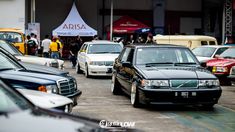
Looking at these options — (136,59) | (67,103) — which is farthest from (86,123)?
(136,59)

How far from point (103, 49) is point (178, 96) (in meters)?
10.6

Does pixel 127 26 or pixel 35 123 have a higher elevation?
pixel 127 26

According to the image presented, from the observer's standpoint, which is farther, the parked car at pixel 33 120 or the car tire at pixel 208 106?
the car tire at pixel 208 106

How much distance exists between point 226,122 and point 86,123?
249 inches

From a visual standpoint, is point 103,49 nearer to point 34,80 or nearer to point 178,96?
point 178,96

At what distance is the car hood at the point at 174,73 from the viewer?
10484 millimetres

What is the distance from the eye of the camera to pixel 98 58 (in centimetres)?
1956

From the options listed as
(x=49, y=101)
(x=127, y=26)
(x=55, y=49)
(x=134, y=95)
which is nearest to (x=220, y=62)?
(x=134, y=95)

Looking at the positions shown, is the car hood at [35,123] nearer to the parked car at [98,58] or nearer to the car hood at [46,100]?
the car hood at [46,100]

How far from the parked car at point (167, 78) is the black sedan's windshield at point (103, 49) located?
8.33 metres

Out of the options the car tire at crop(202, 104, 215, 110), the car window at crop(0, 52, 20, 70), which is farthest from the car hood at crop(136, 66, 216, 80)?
the car window at crop(0, 52, 20, 70)

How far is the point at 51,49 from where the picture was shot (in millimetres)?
23562

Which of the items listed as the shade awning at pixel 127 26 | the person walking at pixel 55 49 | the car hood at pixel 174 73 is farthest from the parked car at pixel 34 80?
the shade awning at pixel 127 26

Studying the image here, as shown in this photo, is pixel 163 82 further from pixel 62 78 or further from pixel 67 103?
pixel 67 103
